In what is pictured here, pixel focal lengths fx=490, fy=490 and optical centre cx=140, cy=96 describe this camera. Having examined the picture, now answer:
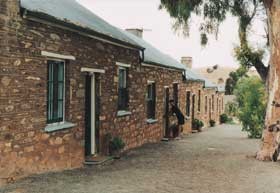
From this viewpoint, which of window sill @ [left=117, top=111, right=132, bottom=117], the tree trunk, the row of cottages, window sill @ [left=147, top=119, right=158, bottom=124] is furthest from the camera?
window sill @ [left=147, top=119, right=158, bottom=124]

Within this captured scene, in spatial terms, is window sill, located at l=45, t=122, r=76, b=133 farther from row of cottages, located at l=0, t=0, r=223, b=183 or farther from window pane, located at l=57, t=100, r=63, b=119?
window pane, located at l=57, t=100, r=63, b=119

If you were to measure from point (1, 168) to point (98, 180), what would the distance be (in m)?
2.07

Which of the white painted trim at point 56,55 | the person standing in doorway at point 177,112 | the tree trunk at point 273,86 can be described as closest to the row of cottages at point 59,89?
the white painted trim at point 56,55

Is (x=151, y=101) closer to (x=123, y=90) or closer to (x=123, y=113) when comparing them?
(x=123, y=90)

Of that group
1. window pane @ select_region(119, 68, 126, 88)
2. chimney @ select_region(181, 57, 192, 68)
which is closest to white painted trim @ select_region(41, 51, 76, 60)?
window pane @ select_region(119, 68, 126, 88)

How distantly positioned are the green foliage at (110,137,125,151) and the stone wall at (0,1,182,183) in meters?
0.35

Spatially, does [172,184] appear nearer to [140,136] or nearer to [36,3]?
[36,3]

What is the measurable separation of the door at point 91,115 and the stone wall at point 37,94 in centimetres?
29

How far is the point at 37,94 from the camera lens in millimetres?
10195

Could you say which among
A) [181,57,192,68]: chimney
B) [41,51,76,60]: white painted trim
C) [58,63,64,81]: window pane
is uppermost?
[181,57,192,68]: chimney

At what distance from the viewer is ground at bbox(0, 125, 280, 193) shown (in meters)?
9.12

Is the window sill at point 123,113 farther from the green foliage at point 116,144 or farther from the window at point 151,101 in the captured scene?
the window at point 151,101

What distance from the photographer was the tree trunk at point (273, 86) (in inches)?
545

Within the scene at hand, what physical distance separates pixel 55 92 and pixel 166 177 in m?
3.19
